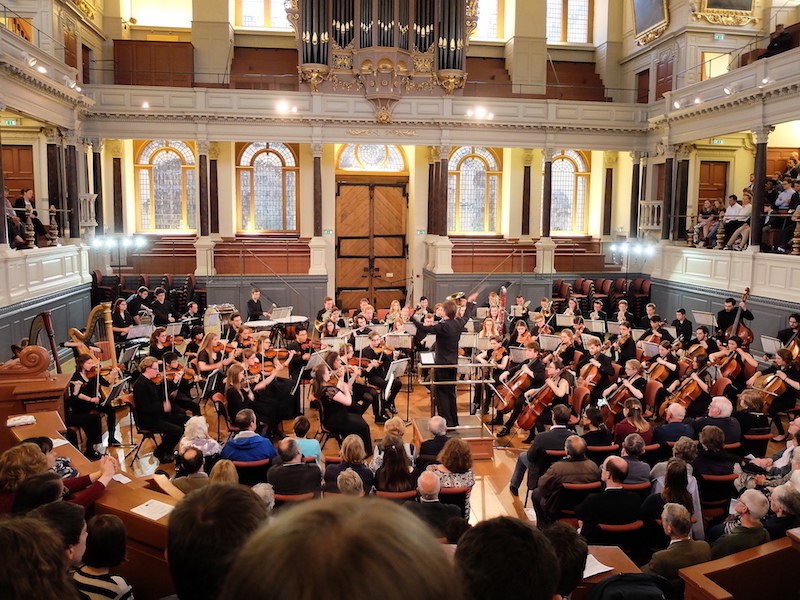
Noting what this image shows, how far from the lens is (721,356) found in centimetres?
1023

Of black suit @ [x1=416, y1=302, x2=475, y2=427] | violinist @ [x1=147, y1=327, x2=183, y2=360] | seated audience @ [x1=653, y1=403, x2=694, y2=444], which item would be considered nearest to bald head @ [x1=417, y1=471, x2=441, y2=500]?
seated audience @ [x1=653, y1=403, x2=694, y2=444]

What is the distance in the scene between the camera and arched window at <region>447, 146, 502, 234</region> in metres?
22.0

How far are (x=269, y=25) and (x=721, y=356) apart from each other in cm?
1688

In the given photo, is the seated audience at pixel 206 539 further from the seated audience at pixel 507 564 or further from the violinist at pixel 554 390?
the violinist at pixel 554 390

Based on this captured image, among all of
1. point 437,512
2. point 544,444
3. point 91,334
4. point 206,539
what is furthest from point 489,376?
point 206,539

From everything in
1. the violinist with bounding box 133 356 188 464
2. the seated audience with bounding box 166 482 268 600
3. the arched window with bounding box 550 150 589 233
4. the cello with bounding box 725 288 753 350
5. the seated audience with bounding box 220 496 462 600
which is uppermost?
the arched window with bounding box 550 150 589 233

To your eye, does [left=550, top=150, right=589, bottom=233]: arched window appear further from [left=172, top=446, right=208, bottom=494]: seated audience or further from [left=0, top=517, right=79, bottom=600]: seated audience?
[left=0, top=517, right=79, bottom=600]: seated audience

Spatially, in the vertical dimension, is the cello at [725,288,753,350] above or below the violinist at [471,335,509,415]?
above

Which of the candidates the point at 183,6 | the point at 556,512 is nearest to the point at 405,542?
the point at 556,512

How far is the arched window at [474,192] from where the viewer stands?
72.0 feet

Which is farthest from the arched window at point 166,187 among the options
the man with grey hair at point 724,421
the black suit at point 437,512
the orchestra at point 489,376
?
the black suit at point 437,512

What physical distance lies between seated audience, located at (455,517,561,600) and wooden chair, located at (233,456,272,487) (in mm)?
4811

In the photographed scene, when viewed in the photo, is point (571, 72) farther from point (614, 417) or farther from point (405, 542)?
point (405, 542)

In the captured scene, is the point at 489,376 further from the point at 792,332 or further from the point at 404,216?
the point at 404,216
